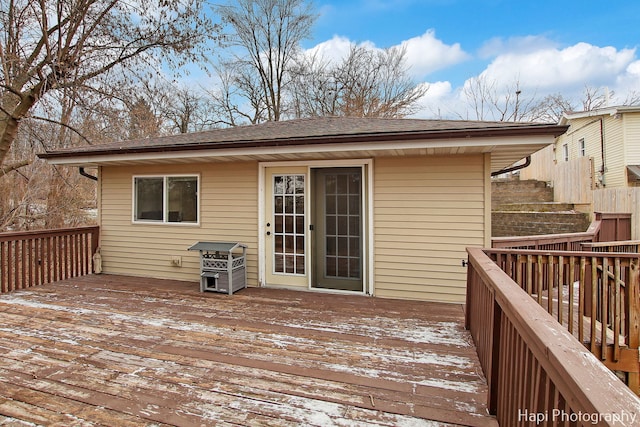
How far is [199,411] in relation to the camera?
2121mm

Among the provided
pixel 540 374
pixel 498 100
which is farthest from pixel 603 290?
pixel 498 100

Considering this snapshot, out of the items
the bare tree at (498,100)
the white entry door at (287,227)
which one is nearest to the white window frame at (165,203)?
the white entry door at (287,227)

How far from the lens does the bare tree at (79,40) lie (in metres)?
6.81

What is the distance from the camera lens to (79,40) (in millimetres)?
7391

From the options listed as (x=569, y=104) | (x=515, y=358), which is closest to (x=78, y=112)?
(x=515, y=358)

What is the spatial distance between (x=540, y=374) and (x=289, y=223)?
4.11 m

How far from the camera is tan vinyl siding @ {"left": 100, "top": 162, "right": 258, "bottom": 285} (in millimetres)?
5281

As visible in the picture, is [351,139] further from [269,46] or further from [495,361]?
[269,46]

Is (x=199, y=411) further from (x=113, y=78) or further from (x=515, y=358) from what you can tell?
(x=113, y=78)

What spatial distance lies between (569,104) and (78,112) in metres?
23.3

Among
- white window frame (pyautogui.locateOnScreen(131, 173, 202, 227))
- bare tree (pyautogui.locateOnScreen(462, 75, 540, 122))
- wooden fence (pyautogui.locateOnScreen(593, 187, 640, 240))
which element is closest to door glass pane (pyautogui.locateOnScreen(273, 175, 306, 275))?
white window frame (pyautogui.locateOnScreen(131, 173, 202, 227))

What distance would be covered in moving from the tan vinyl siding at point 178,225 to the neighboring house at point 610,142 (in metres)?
12.2

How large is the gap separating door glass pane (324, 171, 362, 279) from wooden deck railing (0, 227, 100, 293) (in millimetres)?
4221

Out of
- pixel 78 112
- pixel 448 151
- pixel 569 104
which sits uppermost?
pixel 569 104
